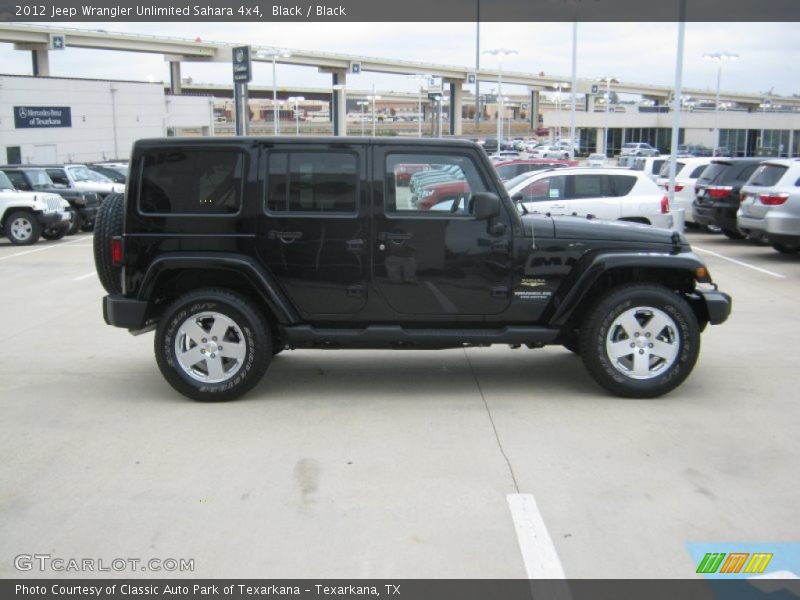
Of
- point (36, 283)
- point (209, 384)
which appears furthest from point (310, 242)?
point (36, 283)

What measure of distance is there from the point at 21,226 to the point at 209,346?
14894 mm

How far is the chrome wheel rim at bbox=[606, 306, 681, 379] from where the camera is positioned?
666 centimetres

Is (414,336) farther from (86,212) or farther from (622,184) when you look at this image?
(86,212)

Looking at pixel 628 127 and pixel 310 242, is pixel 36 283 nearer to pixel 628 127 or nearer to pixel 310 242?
pixel 310 242

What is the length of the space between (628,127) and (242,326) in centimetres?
8824

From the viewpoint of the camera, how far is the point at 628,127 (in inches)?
3514

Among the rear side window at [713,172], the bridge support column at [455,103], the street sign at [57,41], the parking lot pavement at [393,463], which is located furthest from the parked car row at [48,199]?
the bridge support column at [455,103]

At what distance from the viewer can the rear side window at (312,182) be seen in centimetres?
664

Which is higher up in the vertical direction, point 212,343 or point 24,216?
point 212,343

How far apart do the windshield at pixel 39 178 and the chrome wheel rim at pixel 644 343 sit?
19.3 metres

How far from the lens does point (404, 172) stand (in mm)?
6637

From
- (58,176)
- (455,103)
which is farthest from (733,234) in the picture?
(455,103)
